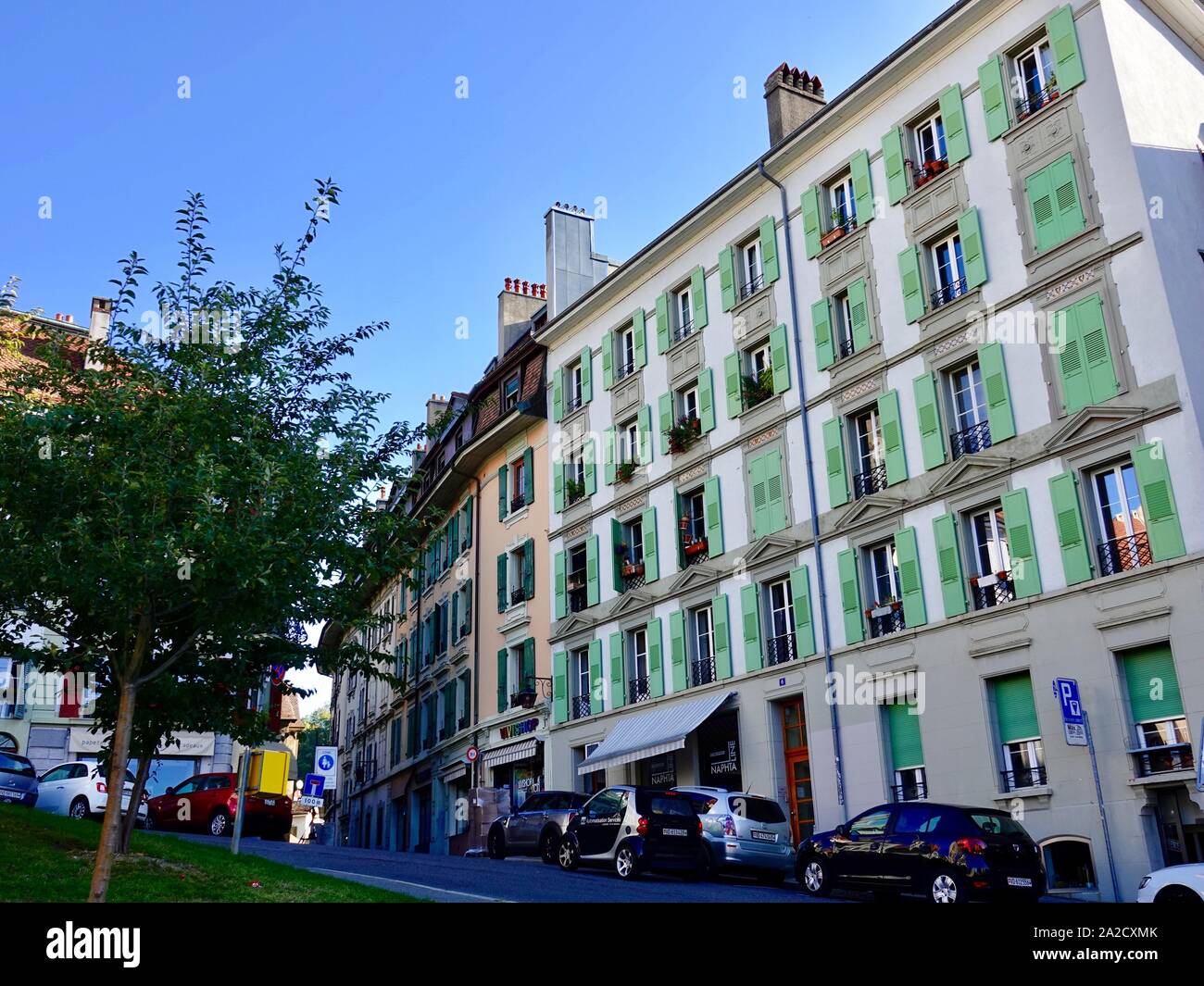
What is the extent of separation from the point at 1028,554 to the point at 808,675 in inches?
229

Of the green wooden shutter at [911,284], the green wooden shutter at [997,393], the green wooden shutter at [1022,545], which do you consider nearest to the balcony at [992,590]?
the green wooden shutter at [1022,545]

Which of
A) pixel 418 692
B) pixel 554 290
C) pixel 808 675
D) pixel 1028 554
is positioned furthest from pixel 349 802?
pixel 1028 554

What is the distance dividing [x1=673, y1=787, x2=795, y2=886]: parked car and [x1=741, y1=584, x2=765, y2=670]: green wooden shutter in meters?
5.93

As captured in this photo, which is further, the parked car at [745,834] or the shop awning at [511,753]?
the shop awning at [511,753]

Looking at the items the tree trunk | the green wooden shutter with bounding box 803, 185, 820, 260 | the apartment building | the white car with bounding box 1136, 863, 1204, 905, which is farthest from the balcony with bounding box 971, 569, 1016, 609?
the tree trunk

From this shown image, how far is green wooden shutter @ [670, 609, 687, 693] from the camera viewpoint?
1108 inches

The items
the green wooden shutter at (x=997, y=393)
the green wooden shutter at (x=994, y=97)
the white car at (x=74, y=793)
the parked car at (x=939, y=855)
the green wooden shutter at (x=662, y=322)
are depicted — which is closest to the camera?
the parked car at (x=939, y=855)

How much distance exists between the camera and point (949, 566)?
21.8 m

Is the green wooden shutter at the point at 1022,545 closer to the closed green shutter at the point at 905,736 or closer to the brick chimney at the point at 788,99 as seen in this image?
the closed green shutter at the point at 905,736

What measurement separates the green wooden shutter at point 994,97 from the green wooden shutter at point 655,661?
1364cm

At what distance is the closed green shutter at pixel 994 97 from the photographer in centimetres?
2292

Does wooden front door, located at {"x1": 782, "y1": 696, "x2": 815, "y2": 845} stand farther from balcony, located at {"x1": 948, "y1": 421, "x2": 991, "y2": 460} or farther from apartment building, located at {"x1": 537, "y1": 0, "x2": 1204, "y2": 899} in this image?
balcony, located at {"x1": 948, "y1": 421, "x2": 991, "y2": 460}
